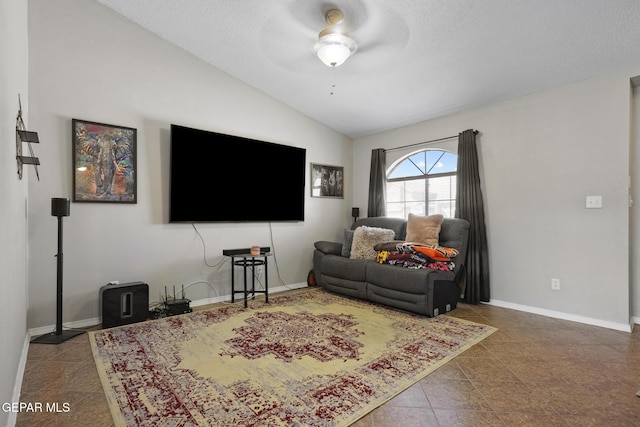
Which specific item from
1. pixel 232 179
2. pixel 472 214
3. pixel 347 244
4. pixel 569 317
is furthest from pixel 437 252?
pixel 232 179

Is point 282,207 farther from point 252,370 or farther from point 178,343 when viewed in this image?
point 252,370

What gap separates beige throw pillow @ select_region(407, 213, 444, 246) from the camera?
3730mm

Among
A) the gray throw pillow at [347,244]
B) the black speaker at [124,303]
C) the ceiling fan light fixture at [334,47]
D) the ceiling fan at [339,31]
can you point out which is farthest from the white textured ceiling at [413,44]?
the black speaker at [124,303]

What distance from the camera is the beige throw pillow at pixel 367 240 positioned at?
3922 millimetres

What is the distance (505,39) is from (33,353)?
4435 mm

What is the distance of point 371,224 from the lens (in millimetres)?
4605

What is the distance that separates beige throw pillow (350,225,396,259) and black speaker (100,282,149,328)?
7.68ft

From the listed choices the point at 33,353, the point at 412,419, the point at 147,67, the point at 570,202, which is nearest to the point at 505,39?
the point at 570,202

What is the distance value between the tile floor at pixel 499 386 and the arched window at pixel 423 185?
2.02 m

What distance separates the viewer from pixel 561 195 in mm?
3252

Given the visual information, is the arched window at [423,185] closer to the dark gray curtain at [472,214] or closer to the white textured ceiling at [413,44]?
the dark gray curtain at [472,214]

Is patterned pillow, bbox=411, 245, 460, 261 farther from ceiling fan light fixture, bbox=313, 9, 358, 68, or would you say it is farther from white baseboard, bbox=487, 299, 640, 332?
ceiling fan light fixture, bbox=313, 9, 358, 68

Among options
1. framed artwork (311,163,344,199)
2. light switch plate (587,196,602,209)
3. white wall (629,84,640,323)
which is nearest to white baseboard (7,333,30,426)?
framed artwork (311,163,344,199)

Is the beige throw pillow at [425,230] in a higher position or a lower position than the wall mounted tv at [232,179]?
lower
